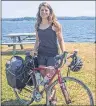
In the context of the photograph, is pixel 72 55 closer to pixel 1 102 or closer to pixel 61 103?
pixel 61 103

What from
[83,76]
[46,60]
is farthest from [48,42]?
[83,76]

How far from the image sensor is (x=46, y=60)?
20.6ft

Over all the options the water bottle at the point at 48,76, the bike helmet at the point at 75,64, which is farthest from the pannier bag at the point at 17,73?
the bike helmet at the point at 75,64

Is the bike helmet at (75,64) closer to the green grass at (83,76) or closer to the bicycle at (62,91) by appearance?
the bicycle at (62,91)

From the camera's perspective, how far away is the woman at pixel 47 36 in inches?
242

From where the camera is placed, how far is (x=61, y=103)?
20.5ft

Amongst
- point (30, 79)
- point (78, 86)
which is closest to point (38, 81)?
point (30, 79)

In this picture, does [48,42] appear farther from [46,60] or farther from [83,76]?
[83,76]

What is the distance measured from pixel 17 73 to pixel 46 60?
513 mm

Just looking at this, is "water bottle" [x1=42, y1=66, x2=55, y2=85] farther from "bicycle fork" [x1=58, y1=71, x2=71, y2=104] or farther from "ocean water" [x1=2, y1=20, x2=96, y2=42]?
"ocean water" [x1=2, y1=20, x2=96, y2=42]

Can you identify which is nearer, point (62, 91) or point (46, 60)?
point (62, 91)

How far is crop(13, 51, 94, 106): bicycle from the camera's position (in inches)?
227

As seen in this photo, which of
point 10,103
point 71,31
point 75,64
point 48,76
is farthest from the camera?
point 71,31

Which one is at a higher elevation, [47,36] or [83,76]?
[47,36]
